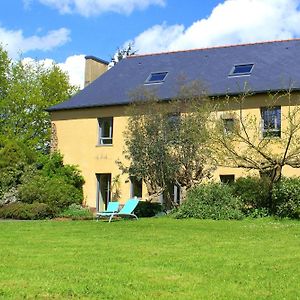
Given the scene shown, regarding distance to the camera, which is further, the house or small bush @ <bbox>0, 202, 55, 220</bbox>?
the house

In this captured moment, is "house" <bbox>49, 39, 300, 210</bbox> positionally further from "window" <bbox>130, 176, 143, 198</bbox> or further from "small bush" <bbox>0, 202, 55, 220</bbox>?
"small bush" <bbox>0, 202, 55, 220</bbox>

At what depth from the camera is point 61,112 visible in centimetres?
2934

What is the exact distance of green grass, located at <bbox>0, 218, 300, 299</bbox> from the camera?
23.2ft

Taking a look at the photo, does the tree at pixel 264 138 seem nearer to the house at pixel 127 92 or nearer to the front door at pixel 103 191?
the house at pixel 127 92

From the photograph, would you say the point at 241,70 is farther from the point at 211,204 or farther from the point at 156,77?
the point at 211,204

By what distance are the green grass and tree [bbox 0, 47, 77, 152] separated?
24487mm

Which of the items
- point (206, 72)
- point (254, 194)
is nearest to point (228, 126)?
point (254, 194)

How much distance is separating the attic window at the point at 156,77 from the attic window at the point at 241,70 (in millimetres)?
3700

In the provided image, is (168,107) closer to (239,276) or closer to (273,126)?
(273,126)

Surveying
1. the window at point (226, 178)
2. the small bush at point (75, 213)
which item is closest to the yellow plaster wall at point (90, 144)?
the small bush at point (75, 213)

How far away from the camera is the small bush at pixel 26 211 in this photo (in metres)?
21.1

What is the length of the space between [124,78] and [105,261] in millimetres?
21298

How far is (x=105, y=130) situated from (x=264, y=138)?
31.6 ft

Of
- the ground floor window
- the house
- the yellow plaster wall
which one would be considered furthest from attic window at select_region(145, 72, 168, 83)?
the ground floor window
